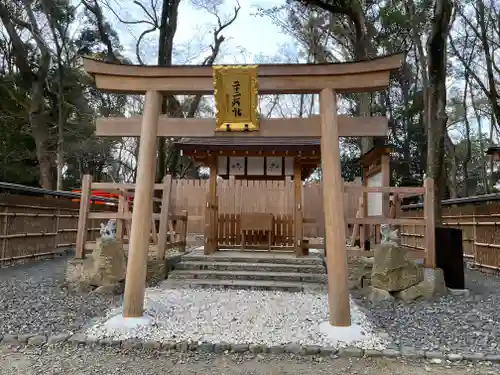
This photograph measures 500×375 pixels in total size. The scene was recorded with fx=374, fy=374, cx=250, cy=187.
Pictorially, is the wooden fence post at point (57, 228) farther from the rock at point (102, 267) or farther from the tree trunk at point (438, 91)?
the tree trunk at point (438, 91)

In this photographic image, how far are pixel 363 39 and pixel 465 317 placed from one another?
10016 millimetres

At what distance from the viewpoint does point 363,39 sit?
40.4 feet

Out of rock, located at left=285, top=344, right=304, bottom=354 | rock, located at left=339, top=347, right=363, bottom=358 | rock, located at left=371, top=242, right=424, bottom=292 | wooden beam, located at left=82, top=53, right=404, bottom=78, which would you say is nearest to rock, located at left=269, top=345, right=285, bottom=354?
rock, located at left=285, top=344, right=304, bottom=354

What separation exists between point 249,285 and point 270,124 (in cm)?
298

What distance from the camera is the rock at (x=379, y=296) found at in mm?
5734

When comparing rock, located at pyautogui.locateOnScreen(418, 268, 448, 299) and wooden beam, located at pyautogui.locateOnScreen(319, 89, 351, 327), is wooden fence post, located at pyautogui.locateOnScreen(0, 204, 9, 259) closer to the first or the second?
wooden beam, located at pyautogui.locateOnScreen(319, 89, 351, 327)

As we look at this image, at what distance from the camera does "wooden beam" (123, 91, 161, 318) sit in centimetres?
445

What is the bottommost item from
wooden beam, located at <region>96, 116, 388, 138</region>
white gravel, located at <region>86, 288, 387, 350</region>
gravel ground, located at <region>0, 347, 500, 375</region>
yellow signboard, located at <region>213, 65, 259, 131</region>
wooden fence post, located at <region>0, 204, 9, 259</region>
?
gravel ground, located at <region>0, 347, 500, 375</region>

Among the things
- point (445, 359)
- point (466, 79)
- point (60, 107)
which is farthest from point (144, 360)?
point (466, 79)

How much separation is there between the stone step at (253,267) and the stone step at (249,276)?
150 mm

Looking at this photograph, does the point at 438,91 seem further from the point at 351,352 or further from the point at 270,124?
the point at 351,352

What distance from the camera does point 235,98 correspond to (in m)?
4.81

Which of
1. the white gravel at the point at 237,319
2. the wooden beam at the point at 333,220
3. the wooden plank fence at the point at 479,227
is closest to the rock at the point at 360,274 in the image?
the white gravel at the point at 237,319

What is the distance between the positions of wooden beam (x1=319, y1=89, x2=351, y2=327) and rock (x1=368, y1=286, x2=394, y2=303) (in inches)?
68.7
